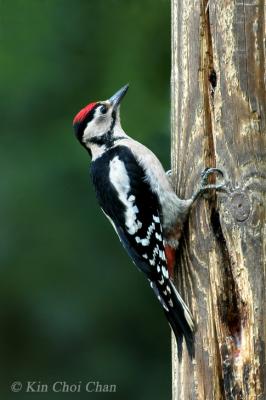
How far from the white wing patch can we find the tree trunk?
1.44 feet

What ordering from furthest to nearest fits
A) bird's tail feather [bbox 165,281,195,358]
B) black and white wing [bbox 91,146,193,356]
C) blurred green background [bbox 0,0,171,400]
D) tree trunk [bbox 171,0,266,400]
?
blurred green background [bbox 0,0,171,400] → black and white wing [bbox 91,146,193,356] → bird's tail feather [bbox 165,281,195,358] → tree trunk [bbox 171,0,266,400]

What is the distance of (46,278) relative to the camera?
6.98 m

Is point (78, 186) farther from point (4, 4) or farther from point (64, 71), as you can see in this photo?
point (4, 4)

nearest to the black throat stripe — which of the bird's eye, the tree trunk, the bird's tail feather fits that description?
the bird's eye

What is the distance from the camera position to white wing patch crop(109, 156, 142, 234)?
428cm

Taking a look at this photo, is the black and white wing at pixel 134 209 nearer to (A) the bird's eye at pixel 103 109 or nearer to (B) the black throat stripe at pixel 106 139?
(B) the black throat stripe at pixel 106 139

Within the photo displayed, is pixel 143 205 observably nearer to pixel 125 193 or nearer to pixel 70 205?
pixel 125 193

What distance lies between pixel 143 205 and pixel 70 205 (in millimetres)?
2499

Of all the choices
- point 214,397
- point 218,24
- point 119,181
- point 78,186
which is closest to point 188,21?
point 218,24

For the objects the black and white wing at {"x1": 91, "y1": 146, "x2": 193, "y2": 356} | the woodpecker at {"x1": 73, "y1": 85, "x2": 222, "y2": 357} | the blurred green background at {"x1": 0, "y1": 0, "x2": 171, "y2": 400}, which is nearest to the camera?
the woodpecker at {"x1": 73, "y1": 85, "x2": 222, "y2": 357}

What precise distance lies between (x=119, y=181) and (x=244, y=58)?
1.01 metres

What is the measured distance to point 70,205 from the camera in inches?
266

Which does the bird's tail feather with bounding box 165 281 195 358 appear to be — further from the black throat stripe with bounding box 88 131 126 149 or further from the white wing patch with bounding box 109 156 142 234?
the black throat stripe with bounding box 88 131 126 149

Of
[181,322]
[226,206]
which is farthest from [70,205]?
[226,206]
